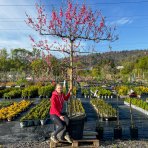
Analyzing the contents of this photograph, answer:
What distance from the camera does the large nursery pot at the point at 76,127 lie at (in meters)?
5.65

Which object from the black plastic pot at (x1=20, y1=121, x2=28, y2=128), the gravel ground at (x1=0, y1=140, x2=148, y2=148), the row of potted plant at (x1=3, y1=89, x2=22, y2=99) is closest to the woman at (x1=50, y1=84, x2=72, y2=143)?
the gravel ground at (x1=0, y1=140, x2=148, y2=148)

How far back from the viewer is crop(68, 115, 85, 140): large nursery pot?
5.65 metres

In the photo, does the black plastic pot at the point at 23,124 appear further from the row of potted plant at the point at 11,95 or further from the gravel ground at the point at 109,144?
the row of potted plant at the point at 11,95

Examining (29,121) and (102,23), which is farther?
(29,121)

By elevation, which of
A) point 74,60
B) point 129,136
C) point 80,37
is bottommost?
point 129,136

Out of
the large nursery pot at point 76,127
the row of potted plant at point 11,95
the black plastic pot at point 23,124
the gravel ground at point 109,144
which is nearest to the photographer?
the large nursery pot at point 76,127

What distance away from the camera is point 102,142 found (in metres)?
6.15

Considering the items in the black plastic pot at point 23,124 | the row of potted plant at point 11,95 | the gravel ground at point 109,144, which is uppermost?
the row of potted plant at point 11,95

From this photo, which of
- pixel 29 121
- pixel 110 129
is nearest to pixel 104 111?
pixel 110 129

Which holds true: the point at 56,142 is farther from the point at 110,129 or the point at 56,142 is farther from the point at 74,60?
the point at 110,129

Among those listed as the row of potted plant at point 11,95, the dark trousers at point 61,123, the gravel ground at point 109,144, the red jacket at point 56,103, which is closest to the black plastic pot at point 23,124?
the gravel ground at point 109,144

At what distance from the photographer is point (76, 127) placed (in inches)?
224

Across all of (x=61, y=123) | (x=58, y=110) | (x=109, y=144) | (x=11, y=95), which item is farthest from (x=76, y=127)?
(x=11, y=95)

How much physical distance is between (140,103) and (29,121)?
200 inches
